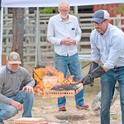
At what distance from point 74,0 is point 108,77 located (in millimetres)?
2802

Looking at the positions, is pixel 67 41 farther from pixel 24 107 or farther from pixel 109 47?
pixel 109 47

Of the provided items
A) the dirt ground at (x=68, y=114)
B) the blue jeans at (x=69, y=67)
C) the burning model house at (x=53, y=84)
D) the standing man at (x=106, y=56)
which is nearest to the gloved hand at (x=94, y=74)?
the standing man at (x=106, y=56)

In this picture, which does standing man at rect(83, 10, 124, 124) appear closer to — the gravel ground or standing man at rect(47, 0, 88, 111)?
A: the gravel ground

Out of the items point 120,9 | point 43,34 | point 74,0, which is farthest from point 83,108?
point 43,34

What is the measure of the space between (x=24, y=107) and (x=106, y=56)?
147cm

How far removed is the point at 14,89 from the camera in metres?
7.89

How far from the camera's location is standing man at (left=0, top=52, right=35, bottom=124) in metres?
7.56

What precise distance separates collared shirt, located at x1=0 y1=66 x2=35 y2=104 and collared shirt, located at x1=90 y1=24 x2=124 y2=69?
3.59 feet

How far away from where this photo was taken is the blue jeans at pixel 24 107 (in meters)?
7.57

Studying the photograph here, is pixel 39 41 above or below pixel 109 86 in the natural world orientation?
above

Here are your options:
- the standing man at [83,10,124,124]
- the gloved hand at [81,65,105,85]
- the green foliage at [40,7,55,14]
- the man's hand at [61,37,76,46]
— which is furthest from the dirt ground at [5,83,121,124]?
the green foliage at [40,7,55,14]

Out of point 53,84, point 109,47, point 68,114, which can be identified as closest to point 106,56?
point 109,47

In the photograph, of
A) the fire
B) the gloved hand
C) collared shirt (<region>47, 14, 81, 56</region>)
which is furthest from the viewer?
collared shirt (<region>47, 14, 81, 56</region>)

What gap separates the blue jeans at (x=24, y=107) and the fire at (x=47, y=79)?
228mm
